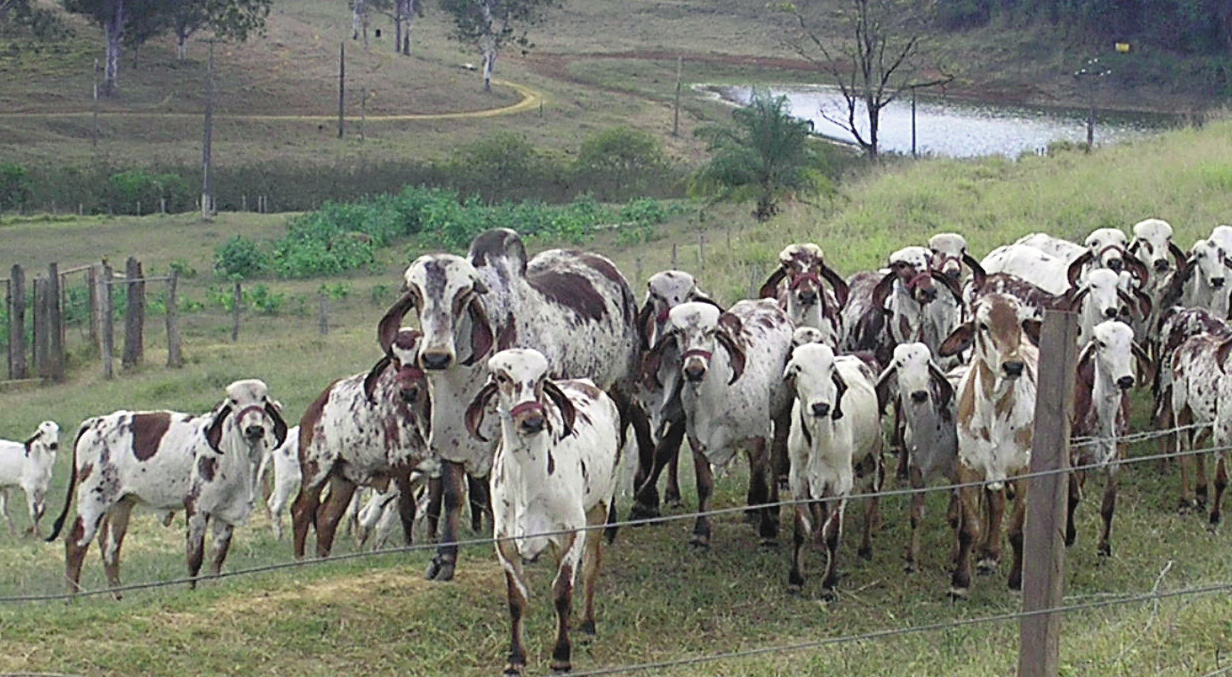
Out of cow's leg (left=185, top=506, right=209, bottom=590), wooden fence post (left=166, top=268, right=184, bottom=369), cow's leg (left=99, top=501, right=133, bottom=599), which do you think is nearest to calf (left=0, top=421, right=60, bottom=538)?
cow's leg (left=99, top=501, right=133, bottom=599)

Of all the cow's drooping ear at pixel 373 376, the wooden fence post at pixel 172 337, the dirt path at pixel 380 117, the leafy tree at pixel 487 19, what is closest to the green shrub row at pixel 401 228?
the wooden fence post at pixel 172 337

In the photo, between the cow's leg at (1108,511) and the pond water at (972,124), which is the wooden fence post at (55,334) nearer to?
the cow's leg at (1108,511)

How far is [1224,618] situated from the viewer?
8555 millimetres

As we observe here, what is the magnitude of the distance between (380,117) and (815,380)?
55081mm

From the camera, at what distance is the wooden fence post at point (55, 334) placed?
2595 centimetres

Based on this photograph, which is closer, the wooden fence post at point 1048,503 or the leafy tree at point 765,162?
the wooden fence post at point 1048,503

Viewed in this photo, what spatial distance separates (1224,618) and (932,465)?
3.72 meters

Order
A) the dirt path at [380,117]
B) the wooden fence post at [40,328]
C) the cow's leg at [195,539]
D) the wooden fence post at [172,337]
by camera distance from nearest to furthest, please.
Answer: the cow's leg at [195,539] → the wooden fence post at [40,328] → the wooden fence post at [172,337] → the dirt path at [380,117]

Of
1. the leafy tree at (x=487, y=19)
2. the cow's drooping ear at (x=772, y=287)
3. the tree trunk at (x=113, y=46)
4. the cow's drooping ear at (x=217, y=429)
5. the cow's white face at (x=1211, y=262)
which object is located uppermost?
the leafy tree at (x=487, y=19)

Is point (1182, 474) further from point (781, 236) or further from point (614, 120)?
point (614, 120)

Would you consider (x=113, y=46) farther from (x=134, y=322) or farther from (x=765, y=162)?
(x=134, y=322)

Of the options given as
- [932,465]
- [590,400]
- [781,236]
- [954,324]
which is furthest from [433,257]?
[781,236]

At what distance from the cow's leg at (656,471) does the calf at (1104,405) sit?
3.01 m

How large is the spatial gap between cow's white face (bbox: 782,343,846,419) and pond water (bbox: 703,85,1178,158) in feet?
105
